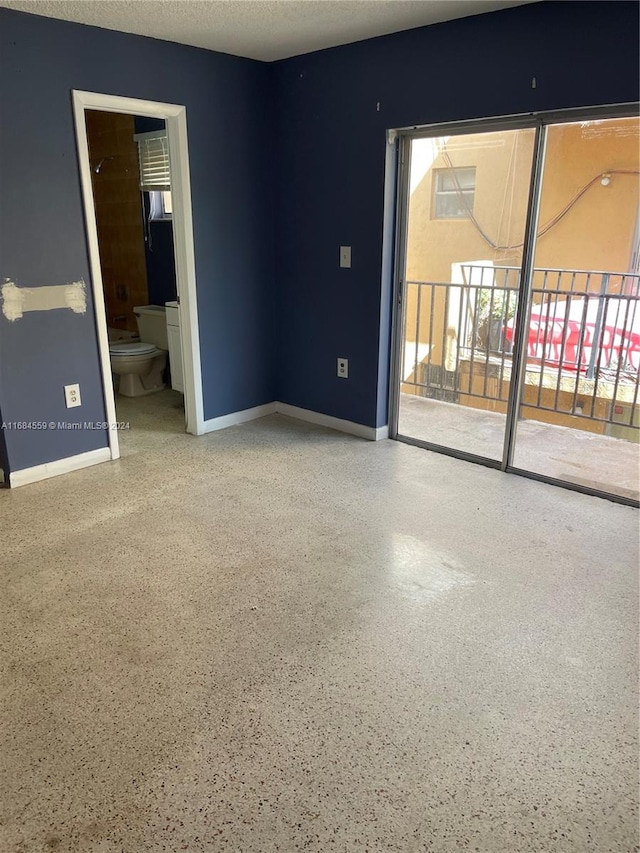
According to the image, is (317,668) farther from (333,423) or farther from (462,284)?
(462,284)

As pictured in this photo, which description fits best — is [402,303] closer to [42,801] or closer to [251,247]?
[251,247]

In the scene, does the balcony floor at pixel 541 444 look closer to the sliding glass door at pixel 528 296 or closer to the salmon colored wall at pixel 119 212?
the sliding glass door at pixel 528 296

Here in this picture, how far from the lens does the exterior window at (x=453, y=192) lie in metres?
4.02

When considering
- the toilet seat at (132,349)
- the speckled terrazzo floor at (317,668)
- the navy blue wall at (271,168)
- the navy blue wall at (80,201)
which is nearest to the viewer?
the speckled terrazzo floor at (317,668)

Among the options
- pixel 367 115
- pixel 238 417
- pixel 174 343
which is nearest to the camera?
pixel 367 115

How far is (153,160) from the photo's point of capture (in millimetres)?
4879

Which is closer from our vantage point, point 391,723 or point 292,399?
point 391,723

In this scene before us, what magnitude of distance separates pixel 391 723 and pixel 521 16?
9.92ft

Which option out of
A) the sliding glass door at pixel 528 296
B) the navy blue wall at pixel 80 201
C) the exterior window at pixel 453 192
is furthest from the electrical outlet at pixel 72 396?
the exterior window at pixel 453 192

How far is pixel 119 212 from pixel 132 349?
59.3 inches

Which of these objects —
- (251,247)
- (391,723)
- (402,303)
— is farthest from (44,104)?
(391,723)

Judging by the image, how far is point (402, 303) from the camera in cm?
382

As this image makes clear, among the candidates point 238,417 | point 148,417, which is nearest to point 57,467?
point 148,417

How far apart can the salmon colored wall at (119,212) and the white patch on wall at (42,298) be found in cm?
215
